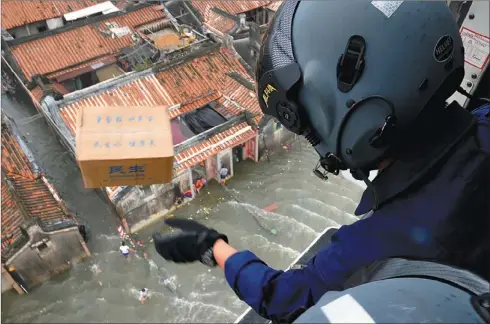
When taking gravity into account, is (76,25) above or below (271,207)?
above

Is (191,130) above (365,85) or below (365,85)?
below

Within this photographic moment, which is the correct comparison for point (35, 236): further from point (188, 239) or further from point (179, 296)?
point (188, 239)

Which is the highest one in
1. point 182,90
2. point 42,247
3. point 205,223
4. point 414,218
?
point 414,218

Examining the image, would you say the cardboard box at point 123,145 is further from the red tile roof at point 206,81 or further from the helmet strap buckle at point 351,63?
the red tile roof at point 206,81

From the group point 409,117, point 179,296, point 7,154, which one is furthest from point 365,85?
point 7,154

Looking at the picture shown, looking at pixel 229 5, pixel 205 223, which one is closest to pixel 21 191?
pixel 205 223

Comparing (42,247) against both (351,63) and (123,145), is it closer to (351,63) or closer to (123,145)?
(123,145)
